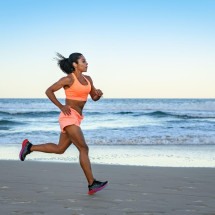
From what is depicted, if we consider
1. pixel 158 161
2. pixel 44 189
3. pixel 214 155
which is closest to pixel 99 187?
pixel 44 189

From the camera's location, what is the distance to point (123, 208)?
4.46 m

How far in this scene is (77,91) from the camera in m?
5.32

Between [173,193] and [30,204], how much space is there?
5.50ft

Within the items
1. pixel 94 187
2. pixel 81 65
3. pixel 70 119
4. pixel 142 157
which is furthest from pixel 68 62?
pixel 142 157

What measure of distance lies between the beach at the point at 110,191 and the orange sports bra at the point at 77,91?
111cm

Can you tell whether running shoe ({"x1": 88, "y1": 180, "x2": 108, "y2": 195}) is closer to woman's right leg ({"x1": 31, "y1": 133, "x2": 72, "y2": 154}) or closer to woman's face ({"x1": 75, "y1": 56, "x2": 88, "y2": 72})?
woman's right leg ({"x1": 31, "y1": 133, "x2": 72, "y2": 154})

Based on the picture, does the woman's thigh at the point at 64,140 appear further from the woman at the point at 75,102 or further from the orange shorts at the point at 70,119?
the orange shorts at the point at 70,119

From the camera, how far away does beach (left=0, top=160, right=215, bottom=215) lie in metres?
4.43

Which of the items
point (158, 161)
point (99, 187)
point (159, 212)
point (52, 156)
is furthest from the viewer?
point (52, 156)

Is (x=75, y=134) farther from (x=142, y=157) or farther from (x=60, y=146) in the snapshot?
(x=142, y=157)

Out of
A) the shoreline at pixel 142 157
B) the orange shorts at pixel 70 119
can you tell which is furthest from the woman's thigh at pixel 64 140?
the shoreline at pixel 142 157

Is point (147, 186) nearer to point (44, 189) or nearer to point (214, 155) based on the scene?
point (44, 189)

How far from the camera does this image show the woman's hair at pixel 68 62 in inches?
216

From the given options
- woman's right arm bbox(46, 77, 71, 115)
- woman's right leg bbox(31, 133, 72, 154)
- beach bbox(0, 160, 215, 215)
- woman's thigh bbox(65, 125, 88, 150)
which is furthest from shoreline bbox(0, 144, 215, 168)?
woman's right arm bbox(46, 77, 71, 115)
